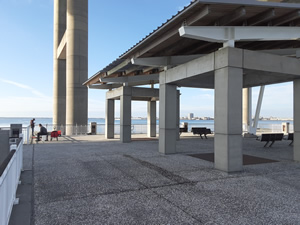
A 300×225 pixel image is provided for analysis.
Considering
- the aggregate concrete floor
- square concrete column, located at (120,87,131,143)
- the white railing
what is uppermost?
square concrete column, located at (120,87,131,143)

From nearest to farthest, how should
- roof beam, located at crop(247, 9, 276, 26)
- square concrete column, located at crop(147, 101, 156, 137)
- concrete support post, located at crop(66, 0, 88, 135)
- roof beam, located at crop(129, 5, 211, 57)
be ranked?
roof beam, located at crop(129, 5, 211, 57)
roof beam, located at crop(247, 9, 276, 26)
square concrete column, located at crop(147, 101, 156, 137)
concrete support post, located at crop(66, 0, 88, 135)

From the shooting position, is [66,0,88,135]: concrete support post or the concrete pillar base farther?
[66,0,88,135]: concrete support post

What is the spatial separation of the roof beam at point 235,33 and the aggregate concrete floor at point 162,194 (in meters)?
4.44

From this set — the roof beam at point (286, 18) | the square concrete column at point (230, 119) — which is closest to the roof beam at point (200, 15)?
the square concrete column at point (230, 119)

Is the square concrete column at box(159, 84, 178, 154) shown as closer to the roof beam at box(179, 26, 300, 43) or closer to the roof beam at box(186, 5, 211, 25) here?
the roof beam at box(186, 5, 211, 25)

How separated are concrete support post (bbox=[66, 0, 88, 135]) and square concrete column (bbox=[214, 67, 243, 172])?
23.3 m

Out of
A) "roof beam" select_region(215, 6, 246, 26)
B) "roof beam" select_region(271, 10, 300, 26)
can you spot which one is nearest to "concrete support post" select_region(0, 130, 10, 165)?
"roof beam" select_region(215, 6, 246, 26)

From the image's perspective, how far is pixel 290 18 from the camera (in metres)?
8.21

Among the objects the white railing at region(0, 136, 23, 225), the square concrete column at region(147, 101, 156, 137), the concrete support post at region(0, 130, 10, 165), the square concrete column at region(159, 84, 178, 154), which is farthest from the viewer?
the square concrete column at region(147, 101, 156, 137)

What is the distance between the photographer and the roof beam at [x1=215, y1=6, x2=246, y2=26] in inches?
290

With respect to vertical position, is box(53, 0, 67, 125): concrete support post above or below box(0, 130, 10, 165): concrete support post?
above

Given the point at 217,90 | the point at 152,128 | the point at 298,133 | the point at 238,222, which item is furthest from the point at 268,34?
→ the point at 152,128

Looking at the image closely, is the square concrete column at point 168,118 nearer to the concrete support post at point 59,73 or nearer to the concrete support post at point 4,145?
the concrete support post at point 4,145

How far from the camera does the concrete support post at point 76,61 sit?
28.5 meters
